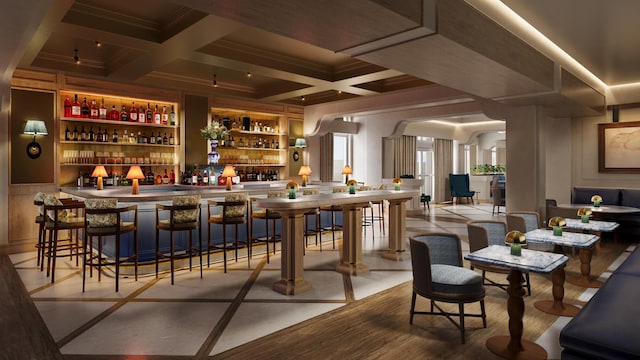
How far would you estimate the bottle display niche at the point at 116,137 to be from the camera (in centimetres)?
680

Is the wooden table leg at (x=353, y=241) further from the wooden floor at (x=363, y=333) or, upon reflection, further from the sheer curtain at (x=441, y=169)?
the sheer curtain at (x=441, y=169)

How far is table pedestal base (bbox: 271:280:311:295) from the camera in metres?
4.24

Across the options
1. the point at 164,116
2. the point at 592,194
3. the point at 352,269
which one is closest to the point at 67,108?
the point at 164,116

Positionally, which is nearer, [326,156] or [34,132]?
[34,132]

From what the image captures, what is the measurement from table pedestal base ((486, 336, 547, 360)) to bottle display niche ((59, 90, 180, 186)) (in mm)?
6593

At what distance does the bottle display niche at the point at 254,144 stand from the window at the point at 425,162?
20.0 ft

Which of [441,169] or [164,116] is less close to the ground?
[164,116]

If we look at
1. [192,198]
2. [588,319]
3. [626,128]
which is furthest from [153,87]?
[626,128]

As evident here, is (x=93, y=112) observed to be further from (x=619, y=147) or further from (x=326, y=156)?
(x=619, y=147)

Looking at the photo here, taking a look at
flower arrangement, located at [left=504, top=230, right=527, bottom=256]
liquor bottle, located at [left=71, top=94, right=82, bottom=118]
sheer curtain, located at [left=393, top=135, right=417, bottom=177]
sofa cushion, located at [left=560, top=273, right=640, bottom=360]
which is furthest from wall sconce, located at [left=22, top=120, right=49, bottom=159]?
sheer curtain, located at [left=393, top=135, right=417, bottom=177]

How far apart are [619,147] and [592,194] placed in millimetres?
1041

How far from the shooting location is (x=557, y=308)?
3803 millimetres

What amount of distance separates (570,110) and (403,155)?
20.4ft

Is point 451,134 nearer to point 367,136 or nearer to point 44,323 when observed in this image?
point 367,136
